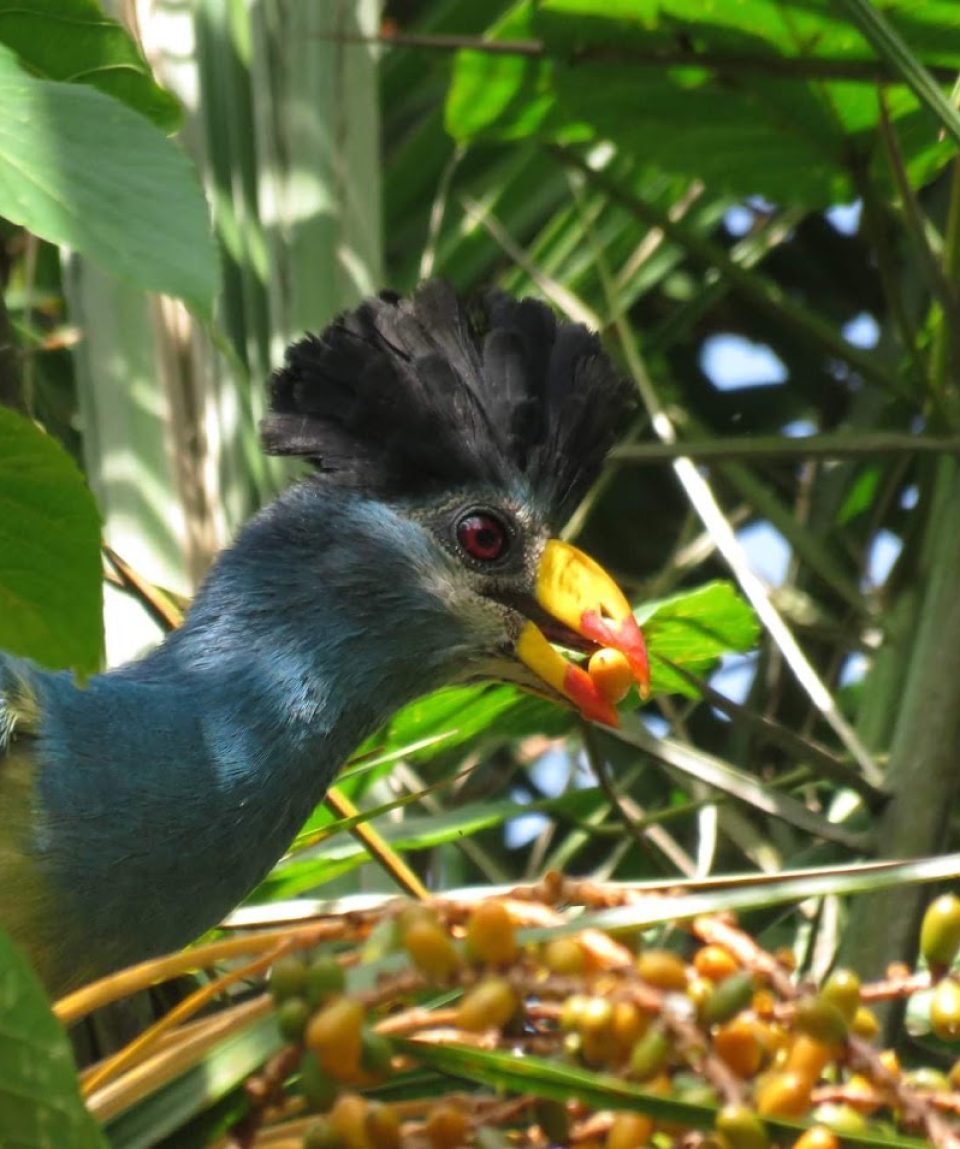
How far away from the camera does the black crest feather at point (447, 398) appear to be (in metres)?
2.37

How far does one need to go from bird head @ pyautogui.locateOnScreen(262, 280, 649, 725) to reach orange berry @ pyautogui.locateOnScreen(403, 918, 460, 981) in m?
1.19

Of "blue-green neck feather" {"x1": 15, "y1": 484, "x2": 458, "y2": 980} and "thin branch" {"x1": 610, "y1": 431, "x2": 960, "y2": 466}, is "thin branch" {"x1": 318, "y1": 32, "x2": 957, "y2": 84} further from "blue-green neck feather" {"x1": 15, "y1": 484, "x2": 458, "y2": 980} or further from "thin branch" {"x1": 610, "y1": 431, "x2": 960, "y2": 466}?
"blue-green neck feather" {"x1": 15, "y1": 484, "x2": 458, "y2": 980}

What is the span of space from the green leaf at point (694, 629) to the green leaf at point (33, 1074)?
1.36 meters

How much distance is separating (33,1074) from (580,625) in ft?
4.44

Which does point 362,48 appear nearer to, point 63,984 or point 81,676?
point 63,984

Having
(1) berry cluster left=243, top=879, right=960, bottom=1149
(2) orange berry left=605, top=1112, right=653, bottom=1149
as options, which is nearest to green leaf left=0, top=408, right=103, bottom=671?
(1) berry cluster left=243, top=879, right=960, bottom=1149

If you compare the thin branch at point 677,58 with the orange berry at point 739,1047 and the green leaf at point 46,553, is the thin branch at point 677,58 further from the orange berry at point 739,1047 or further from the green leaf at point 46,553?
the orange berry at point 739,1047

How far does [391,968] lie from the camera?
45.6 inches

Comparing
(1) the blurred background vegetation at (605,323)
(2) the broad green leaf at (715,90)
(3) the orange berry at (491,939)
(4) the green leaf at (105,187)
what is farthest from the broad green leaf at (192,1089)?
(2) the broad green leaf at (715,90)

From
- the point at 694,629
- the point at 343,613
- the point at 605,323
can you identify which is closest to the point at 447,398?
the point at 343,613

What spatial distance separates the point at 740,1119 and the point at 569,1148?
0.18 metres

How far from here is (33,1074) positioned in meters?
1.02

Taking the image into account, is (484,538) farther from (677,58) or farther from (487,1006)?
(487,1006)

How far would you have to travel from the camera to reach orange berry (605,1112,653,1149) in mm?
1058
